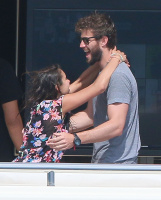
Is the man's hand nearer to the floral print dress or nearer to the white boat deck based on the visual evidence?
the floral print dress

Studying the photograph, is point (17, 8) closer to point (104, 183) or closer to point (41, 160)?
point (41, 160)

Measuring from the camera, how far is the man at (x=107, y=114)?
3.20 metres

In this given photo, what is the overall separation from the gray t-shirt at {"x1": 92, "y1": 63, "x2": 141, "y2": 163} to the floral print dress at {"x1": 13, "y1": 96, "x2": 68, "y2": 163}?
25 centimetres

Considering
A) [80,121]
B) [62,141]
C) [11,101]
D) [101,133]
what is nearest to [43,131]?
[62,141]

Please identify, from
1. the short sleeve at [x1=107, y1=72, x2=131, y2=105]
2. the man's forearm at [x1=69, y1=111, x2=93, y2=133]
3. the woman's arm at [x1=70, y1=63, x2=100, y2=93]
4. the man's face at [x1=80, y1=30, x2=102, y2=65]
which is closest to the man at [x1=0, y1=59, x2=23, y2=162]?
the woman's arm at [x1=70, y1=63, x2=100, y2=93]

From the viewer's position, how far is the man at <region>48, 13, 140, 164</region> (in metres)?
3.20

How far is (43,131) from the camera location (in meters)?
3.30

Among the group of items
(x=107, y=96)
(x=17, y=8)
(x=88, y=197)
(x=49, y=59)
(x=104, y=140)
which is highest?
(x=17, y=8)

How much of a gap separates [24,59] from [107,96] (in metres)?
1.69

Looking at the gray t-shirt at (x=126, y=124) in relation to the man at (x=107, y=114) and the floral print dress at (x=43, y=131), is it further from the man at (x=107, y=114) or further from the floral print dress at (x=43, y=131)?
the floral print dress at (x=43, y=131)

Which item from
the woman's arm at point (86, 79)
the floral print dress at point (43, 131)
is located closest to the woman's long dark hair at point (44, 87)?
the floral print dress at point (43, 131)

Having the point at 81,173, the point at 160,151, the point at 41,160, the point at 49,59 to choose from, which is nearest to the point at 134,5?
the point at 49,59

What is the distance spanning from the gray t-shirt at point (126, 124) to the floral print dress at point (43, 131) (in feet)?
0.82

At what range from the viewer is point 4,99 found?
420cm
